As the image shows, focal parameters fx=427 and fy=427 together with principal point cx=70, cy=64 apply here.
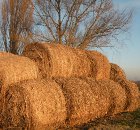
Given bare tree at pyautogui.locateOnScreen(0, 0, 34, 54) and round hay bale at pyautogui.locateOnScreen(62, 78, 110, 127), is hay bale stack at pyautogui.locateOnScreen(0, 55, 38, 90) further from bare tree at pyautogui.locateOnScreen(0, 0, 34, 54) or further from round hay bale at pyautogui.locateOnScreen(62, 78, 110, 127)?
bare tree at pyautogui.locateOnScreen(0, 0, 34, 54)

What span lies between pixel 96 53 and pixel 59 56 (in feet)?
7.41

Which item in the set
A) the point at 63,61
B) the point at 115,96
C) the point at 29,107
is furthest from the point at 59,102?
the point at 115,96

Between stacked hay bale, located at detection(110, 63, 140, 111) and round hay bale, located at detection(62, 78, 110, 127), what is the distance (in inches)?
61.1

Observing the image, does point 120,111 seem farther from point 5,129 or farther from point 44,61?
point 5,129

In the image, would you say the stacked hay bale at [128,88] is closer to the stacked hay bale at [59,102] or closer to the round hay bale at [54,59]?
the stacked hay bale at [59,102]

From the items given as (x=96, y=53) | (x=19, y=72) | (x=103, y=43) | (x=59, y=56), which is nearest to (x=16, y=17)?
(x=103, y=43)

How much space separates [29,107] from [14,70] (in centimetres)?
88

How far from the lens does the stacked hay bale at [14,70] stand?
28.8 ft

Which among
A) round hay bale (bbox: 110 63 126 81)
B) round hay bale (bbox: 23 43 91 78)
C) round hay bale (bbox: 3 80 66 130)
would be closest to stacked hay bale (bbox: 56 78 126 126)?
round hay bale (bbox: 23 43 91 78)

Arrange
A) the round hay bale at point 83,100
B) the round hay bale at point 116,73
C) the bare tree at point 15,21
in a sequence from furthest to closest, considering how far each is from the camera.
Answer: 1. the bare tree at point 15,21
2. the round hay bale at point 116,73
3. the round hay bale at point 83,100

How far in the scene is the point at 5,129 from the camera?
8.91m

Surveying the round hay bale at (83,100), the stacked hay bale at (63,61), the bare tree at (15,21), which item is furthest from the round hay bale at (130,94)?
the bare tree at (15,21)

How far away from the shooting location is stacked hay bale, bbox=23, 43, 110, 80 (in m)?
10.7

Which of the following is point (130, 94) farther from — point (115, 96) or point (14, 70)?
point (14, 70)
